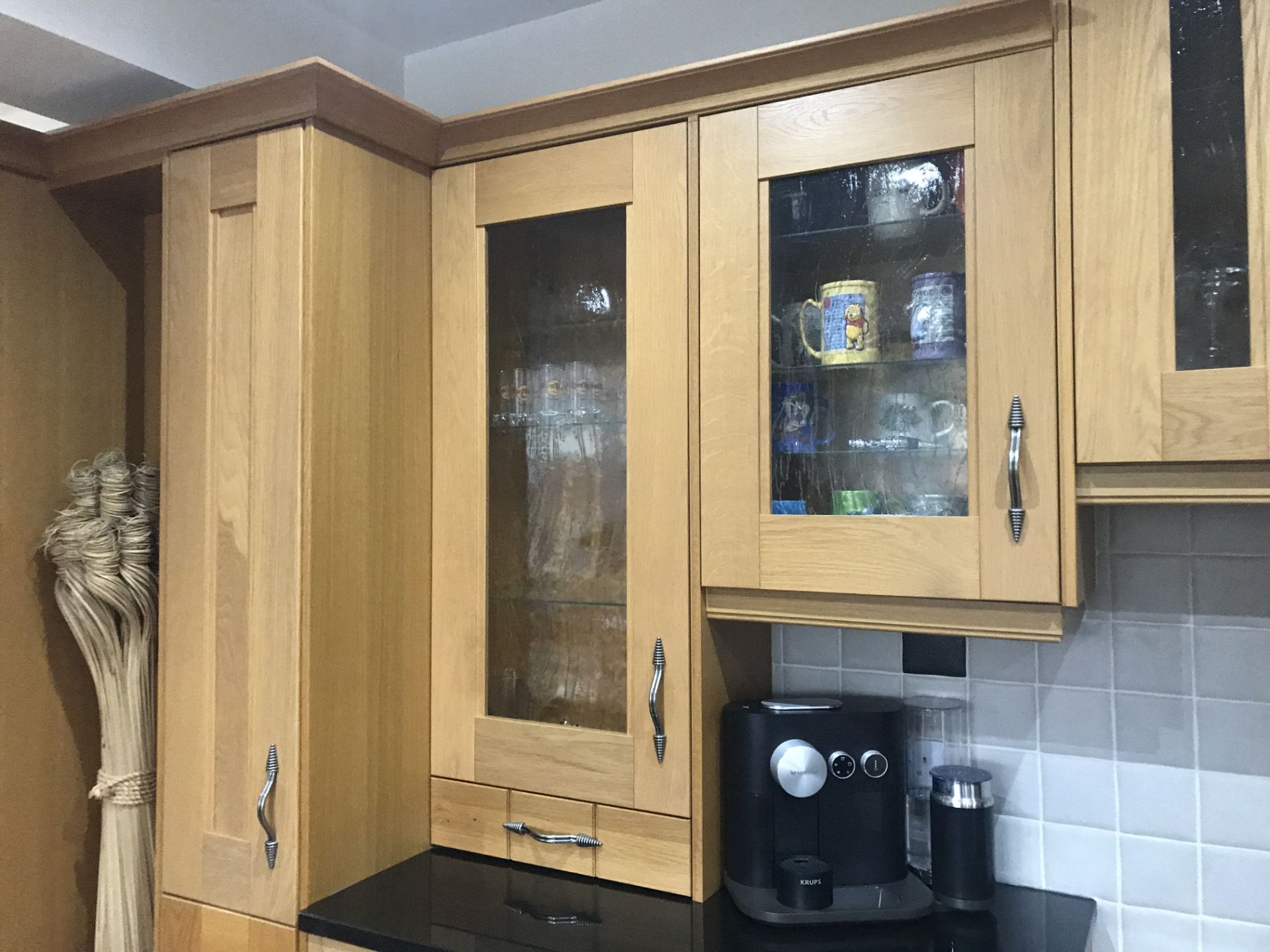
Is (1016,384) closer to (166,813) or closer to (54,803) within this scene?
(166,813)

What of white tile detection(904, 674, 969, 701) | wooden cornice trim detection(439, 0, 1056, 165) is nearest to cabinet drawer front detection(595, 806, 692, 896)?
white tile detection(904, 674, 969, 701)

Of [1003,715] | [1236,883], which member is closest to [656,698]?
[1003,715]

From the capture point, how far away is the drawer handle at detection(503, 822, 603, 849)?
1497 millimetres

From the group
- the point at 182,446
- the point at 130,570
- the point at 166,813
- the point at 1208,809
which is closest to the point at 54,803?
the point at 166,813

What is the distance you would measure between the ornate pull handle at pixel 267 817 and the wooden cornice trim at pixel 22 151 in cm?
115

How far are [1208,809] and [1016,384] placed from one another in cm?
74

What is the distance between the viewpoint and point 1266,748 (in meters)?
1.37

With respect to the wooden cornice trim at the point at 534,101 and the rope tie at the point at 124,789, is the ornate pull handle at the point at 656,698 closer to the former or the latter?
the wooden cornice trim at the point at 534,101

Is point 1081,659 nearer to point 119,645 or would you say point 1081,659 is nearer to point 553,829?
point 553,829

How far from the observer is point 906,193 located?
132cm

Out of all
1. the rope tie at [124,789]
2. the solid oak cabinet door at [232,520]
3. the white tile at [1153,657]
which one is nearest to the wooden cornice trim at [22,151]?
the solid oak cabinet door at [232,520]

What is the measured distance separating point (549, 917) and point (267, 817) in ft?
1.48

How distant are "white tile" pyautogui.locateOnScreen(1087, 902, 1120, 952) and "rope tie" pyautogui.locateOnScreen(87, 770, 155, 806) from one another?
161 centimetres

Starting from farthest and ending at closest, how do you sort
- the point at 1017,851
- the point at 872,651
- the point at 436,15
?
the point at 436,15 → the point at 872,651 → the point at 1017,851
